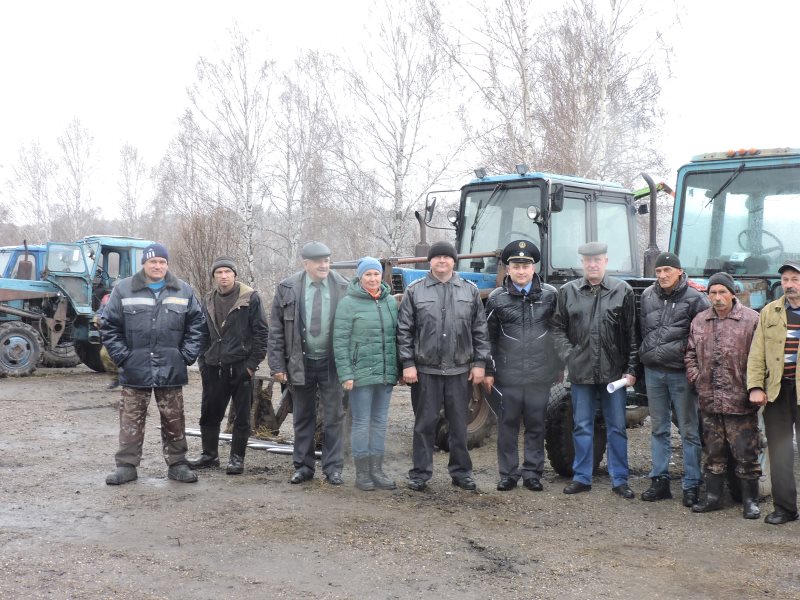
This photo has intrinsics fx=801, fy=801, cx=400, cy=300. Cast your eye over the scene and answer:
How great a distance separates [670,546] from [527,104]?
14.5m

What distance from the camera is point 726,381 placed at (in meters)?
5.35

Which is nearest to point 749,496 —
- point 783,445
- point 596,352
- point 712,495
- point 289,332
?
point 712,495

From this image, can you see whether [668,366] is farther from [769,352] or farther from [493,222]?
[493,222]

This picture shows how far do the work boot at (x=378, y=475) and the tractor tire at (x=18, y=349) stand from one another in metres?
9.74

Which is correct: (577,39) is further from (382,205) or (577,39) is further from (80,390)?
(80,390)

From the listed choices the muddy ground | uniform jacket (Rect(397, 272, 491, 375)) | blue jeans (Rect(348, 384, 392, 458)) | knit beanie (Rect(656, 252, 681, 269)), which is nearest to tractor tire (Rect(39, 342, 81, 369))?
the muddy ground

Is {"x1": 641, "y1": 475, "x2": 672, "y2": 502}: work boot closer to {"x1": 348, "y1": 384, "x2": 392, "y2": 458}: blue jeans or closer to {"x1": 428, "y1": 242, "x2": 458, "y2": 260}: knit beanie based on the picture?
{"x1": 348, "y1": 384, "x2": 392, "y2": 458}: blue jeans

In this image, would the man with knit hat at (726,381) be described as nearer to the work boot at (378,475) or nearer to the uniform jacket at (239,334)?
the work boot at (378,475)

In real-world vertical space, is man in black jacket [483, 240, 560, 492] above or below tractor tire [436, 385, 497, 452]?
above

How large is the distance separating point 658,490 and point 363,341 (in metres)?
2.40

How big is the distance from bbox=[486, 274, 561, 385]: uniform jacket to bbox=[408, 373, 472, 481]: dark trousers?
0.33m

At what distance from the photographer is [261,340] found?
647 centimetres

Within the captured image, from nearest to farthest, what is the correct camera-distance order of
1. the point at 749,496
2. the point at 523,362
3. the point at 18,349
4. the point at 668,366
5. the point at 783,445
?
the point at 783,445 → the point at 749,496 → the point at 668,366 → the point at 523,362 → the point at 18,349

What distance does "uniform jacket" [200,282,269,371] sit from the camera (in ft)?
20.9
